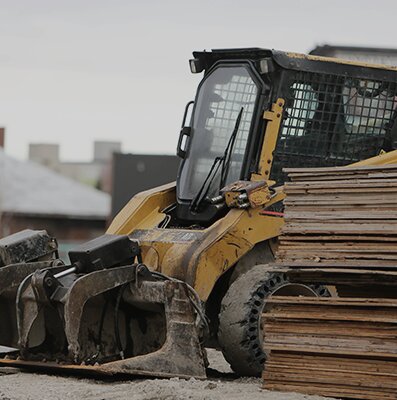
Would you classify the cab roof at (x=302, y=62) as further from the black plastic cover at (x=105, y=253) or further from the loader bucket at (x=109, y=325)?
the loader bucket at (x=109, y=325)

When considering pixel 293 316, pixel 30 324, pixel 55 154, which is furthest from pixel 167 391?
pixel 55 154

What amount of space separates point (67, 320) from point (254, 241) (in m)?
1.83

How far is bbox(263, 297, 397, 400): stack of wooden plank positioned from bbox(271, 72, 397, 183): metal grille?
251cm

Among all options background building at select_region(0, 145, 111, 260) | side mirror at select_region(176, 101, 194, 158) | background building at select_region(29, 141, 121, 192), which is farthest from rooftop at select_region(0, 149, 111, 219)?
side mirror at select_region(176, 101, 194, 158)

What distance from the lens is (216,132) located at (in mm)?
11648

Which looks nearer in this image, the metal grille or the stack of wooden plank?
the stack of wooden plank

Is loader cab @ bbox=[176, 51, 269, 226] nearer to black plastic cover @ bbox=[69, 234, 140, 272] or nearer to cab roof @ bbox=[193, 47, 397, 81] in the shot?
cab roof @ bbox=[193, 47, 397, 81]

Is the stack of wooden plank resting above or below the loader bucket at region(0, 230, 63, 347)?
above

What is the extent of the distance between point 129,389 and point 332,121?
3.39m

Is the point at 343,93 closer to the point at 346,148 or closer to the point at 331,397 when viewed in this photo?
the point at 346,148

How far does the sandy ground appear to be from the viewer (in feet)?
29.1

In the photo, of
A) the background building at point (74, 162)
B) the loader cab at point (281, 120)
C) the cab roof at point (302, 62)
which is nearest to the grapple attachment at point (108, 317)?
the loader cab at point (281, 120)

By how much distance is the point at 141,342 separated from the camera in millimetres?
10570

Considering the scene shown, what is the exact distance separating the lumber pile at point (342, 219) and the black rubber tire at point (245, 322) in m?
1.13
